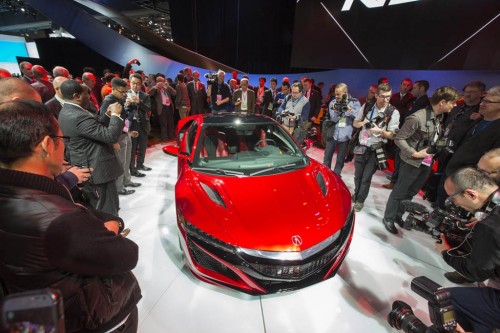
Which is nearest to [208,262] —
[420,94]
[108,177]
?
[108,177]

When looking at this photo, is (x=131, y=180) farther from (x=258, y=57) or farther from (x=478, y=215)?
(x=258, y=57)

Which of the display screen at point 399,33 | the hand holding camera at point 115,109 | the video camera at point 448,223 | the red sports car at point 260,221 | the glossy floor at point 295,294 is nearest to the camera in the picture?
the video camera at point 448,223

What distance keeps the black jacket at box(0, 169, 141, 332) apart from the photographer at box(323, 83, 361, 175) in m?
3.61

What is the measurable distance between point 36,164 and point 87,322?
2.00 feet

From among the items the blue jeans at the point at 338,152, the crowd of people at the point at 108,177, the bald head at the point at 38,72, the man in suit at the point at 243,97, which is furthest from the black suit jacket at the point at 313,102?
the bald head at the point at 38,72

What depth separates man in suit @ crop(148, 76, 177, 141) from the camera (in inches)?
240

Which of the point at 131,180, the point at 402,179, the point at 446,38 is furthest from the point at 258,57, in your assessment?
the point at 402,179

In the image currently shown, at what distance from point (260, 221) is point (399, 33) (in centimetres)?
612

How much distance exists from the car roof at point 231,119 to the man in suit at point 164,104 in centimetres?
379

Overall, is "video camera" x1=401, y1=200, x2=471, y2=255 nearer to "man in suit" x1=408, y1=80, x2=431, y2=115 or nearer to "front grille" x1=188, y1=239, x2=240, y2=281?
"front grille" x1=188, y1=239, x2=240, y2=281

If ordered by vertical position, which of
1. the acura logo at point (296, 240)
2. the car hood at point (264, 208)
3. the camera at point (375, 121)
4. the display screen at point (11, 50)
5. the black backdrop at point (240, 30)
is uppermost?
the black backdrop at point (240, 30)

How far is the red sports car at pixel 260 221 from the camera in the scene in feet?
5.36

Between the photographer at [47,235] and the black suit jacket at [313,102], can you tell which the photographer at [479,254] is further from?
the black suit jacket at [313,102]

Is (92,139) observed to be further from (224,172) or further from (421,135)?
(421,135)
